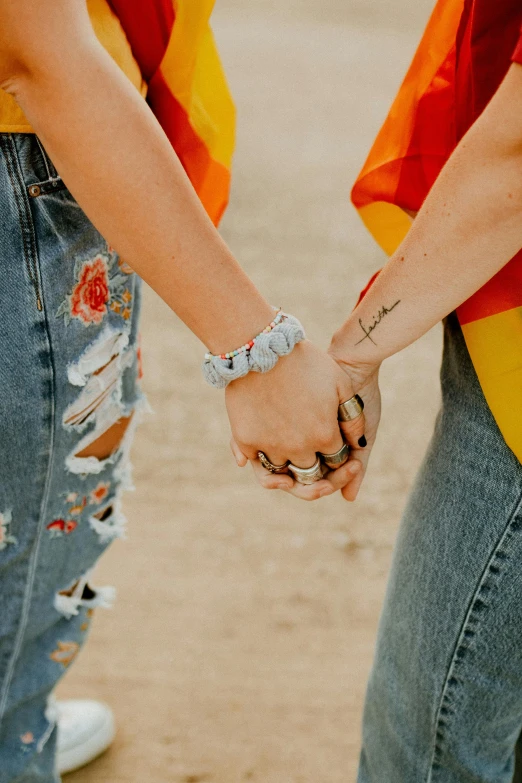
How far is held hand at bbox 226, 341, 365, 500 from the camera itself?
103 cm

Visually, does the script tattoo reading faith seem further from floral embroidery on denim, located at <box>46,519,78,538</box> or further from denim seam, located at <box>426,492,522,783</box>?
floral embroidery on denim, located at <box>46,519,78,538</box>

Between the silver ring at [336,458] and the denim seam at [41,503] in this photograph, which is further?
the silver ring at [336,458]

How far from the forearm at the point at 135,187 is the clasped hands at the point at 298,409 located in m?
0.07

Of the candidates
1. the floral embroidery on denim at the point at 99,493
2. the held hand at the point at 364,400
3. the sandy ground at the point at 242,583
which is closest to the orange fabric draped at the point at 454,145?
the held hand at the point at 364,400

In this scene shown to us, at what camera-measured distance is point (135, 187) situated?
0.89 meters

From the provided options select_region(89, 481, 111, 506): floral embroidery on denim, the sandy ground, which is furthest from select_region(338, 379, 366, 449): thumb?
the sandy ground

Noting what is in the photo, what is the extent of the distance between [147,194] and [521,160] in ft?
1.28

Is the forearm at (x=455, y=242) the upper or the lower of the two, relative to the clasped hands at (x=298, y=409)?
upper

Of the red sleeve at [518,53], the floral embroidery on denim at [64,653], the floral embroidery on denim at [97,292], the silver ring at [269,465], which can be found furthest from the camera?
the floral embroidery on denim at [64,653]

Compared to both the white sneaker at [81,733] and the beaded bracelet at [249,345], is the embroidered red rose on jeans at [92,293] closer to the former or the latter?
the beaded bracelet at [249,345]

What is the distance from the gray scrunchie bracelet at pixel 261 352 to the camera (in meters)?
0.98

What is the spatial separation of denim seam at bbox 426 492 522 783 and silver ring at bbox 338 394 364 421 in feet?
0.80

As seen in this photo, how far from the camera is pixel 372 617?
2041 millimetres

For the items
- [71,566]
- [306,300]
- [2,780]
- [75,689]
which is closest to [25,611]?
[71,566]
